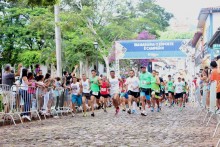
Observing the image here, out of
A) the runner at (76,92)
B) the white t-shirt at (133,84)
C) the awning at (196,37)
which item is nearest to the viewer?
the runner at (76,92)

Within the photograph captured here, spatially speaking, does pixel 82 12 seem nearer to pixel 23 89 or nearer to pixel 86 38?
pixel 86 38

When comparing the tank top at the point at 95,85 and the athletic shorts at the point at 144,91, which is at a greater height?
the tank top at the point at 95,85

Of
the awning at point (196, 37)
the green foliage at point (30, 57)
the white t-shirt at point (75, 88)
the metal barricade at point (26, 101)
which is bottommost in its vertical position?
the metal barricade at point (26, 101)

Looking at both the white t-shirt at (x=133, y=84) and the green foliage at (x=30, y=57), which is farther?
the green foliage at (x=30, y=57)

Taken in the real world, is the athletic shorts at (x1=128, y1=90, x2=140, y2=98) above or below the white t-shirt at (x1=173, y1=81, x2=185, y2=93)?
below

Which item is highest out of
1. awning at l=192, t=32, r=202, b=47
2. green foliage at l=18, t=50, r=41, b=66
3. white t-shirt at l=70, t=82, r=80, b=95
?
awning at l=192, t=32, r=202, b=47

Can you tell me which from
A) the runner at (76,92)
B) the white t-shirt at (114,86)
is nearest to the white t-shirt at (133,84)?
the white t-shirt at (114,86)

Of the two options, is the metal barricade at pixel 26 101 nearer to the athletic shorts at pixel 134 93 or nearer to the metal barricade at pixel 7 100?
the metal barricade at pixel 7 100

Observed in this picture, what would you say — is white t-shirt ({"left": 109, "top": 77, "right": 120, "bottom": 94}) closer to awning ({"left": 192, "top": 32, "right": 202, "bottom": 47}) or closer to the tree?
the tree

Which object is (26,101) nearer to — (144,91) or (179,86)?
(144,91)

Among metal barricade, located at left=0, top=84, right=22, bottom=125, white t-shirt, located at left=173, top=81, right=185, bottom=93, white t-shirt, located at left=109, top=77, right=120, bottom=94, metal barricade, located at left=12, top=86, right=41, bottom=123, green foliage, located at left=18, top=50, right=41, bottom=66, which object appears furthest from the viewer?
green foliage, located at left=18, top=50, right=41, bottom=66

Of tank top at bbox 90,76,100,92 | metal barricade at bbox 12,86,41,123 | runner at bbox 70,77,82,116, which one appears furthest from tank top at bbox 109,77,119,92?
metal barricade at bbox 12,86,41,123

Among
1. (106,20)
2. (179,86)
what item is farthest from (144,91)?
(106,20)

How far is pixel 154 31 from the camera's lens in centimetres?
6300
